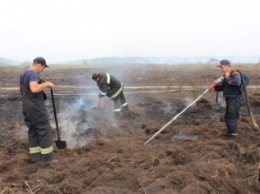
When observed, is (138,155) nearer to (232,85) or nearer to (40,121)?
(40,121)

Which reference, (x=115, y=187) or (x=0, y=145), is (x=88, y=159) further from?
(x=0, y=145)

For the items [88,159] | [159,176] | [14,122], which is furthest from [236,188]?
[14,122]

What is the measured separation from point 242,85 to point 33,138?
4425 mm

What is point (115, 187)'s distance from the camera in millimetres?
Answer: 4242

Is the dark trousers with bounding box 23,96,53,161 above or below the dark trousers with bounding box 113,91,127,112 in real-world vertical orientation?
above

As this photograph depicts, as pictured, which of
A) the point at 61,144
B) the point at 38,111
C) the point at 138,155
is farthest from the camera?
the point at 61,144

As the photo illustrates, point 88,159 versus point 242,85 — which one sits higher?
point 242,85

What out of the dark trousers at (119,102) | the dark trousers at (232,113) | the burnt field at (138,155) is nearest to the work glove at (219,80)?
the dark trousers at (232,113)

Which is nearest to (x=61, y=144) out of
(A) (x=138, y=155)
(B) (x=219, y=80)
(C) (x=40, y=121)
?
(C) (x=40, y=121)

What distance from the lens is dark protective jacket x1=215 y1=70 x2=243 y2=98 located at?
659 cm

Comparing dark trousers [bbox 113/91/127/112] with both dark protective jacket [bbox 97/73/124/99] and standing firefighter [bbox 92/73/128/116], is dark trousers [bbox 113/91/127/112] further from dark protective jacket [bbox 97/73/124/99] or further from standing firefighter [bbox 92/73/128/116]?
dark protective jacket [bbox 97/73/124/99]

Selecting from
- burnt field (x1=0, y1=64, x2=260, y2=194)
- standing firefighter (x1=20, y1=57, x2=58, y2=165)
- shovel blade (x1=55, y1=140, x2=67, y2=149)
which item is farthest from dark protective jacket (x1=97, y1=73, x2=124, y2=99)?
standing firefighter (x1=20, y1=57, x2=58, y2=165)

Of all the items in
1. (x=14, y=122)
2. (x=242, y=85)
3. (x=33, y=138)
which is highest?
(x=242, y=85)

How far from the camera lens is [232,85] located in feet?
22.0
